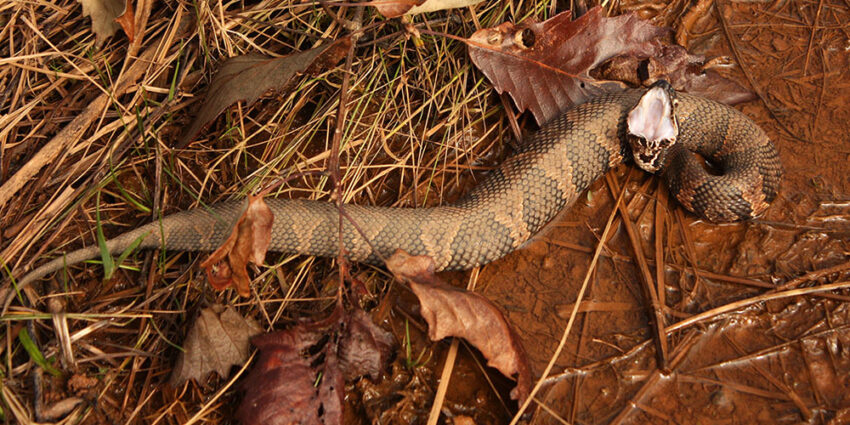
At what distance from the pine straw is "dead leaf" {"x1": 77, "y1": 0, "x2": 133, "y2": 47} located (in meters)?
0.11

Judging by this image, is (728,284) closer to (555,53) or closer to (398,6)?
(555,53)

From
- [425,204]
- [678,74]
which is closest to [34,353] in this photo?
[425,204]

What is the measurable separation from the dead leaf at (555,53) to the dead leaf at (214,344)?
6.68ft

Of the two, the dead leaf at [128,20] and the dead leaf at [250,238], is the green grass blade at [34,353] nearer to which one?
the dead leaf at [250,238]

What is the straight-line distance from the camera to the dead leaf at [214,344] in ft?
10.1

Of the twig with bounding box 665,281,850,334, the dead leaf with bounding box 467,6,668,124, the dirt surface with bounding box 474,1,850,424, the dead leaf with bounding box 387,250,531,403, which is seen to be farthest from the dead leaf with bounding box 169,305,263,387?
the twig with bounding box 665,281,850,334

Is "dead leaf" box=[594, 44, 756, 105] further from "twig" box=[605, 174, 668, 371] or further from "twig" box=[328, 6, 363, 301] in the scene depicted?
"twig" box=[328, 6, 363, 301]

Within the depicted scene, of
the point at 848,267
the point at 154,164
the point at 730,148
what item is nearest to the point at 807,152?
the point at 730,148

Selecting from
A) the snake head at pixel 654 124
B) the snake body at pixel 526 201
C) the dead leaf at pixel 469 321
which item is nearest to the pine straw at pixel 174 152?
the snake body at pixel 526 201

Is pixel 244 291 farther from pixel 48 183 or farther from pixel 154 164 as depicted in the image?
pixel 48 183

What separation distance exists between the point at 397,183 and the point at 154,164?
1425 millimetres

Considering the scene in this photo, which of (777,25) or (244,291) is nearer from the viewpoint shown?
(244,291)

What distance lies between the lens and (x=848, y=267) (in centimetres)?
332

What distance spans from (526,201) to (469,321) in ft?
2.98
